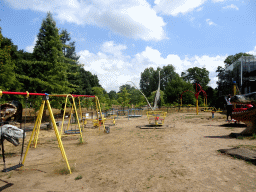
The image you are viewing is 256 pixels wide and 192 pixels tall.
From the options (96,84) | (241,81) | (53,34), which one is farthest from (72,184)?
(96,84)

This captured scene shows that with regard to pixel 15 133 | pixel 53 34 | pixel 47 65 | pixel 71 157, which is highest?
pixel 53 34

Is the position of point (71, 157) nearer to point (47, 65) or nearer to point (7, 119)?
point (7, 119)

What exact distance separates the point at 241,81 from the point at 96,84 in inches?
1435

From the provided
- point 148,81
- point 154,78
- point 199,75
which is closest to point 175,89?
point 199,75

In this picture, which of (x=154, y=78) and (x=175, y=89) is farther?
(x=154, y=78)

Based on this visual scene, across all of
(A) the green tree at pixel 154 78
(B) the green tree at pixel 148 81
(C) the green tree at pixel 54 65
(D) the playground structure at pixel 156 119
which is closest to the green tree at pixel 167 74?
(A) the green tree at pixel 154 78

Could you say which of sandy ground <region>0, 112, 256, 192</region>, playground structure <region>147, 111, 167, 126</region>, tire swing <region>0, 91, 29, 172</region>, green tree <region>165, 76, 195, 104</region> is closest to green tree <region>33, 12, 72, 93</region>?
tire swing <region>0, 91, 29, 172</region>

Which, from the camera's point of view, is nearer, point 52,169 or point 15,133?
point 52,169

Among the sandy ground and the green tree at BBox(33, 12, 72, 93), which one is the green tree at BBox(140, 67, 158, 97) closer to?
the green tree at BBox(33, 12, 72, 93)

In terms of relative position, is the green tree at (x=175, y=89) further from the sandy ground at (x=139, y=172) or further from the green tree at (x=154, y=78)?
the sandy ground at (x=139, y=172)

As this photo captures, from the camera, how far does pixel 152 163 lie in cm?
542

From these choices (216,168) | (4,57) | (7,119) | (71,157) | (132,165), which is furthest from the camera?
(4,57)

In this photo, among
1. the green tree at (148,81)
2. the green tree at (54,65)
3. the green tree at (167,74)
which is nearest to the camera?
the green tree at (54,65)

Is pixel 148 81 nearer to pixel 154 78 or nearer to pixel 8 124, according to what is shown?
pixel 154 78
